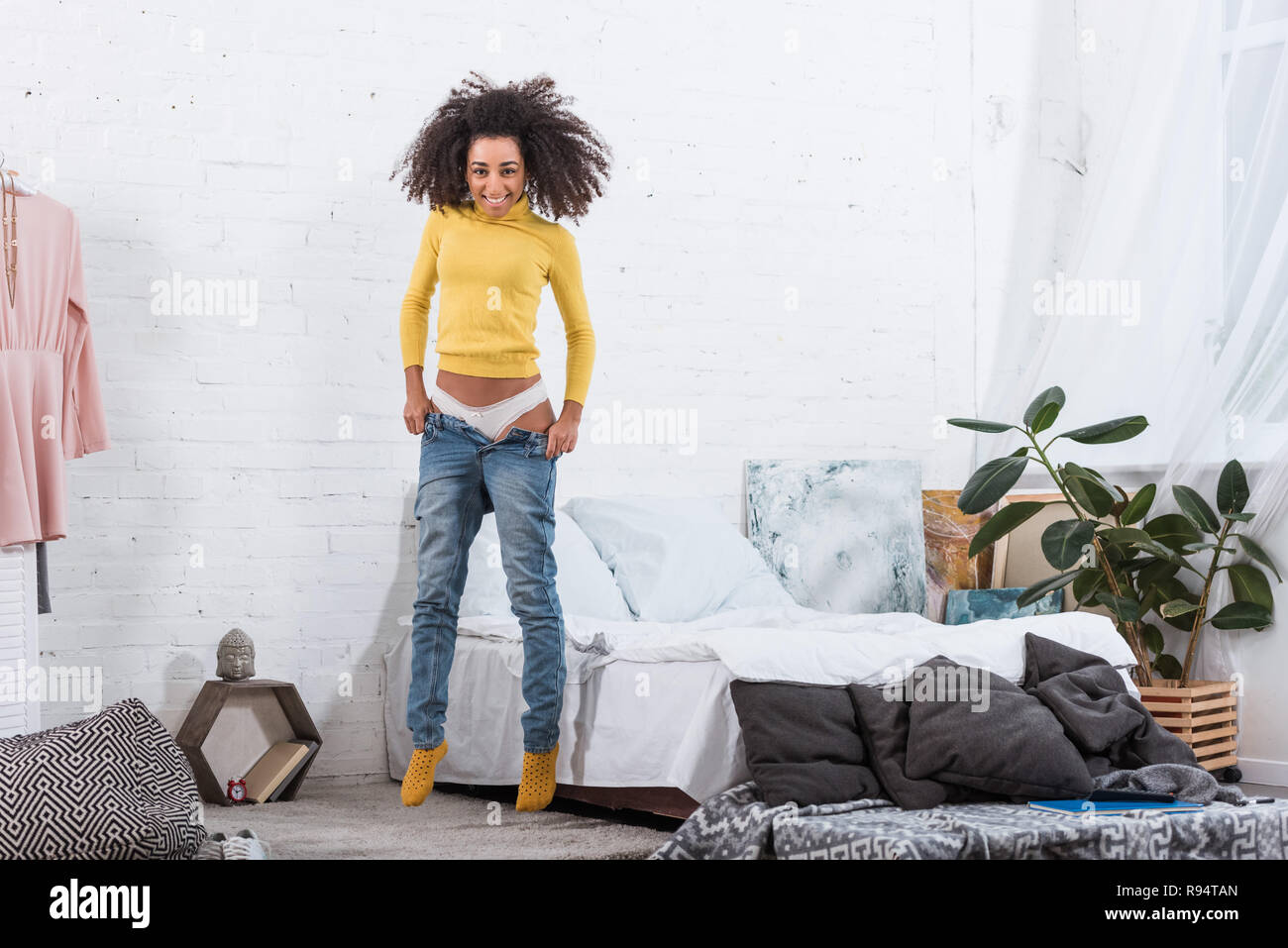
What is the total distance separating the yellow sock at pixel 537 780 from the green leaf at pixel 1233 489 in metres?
2.08

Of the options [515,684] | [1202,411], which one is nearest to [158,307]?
[515,684]

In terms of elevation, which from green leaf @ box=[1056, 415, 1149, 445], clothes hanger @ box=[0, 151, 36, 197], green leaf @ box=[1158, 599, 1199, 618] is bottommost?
green leaf @ box=[1158, 599, 1199, 618]

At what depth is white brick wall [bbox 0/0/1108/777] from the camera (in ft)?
12.1

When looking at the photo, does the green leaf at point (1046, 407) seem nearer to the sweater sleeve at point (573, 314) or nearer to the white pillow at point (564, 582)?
the white pillow at point (564, 582)

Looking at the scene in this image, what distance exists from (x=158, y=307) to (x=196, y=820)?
1677mm

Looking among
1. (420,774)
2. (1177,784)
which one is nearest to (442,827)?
(420,774)

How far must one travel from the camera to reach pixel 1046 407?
4047mm

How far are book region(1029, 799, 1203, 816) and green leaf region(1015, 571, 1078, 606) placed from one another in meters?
1.38

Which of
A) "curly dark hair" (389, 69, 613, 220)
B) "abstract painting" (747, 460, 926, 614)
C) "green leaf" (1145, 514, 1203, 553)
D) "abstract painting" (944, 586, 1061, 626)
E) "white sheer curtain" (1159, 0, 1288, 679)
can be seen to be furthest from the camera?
"abstract painting" (747, 460, 926, 614)

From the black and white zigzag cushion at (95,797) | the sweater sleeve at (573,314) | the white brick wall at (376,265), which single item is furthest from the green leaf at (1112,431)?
the black and white zigzag cushion at (95,797)

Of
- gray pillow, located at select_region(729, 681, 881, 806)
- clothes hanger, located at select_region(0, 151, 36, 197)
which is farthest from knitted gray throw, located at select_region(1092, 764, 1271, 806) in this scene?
clothes hanger, located at select_region(0, 151, 36, 197)

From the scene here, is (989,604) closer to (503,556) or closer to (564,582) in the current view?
(564,582)

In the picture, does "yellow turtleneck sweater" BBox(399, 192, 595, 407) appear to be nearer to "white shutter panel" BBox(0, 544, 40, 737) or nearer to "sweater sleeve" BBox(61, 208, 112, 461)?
"sweater sleeve" BBox(61, 208, 112, 461)

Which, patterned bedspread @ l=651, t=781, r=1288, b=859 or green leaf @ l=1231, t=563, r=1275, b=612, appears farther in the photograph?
green leaf @ l=1231, t=563, r=1275, b=612
